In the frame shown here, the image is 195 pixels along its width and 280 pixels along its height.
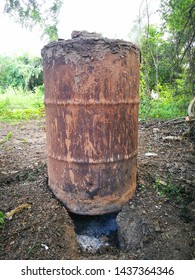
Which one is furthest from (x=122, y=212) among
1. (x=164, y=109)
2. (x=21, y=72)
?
(x=21, y=72)

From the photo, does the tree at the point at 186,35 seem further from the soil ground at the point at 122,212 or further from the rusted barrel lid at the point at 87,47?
the rusted barrel lid at the point at 87,47

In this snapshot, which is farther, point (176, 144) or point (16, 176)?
point (176, 144)

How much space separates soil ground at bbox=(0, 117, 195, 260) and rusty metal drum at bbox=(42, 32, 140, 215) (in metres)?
0.22

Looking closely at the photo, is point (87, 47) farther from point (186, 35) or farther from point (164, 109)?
point (164, 109)

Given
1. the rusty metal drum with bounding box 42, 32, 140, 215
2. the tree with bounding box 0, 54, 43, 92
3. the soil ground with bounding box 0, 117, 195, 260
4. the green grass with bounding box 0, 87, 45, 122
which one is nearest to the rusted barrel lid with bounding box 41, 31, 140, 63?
the rusty metal drum with bounding box 42, 32, 140, 215

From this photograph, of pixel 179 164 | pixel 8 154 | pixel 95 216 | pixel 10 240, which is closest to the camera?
pixel 10 240

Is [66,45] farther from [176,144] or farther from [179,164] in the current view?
[176,144]

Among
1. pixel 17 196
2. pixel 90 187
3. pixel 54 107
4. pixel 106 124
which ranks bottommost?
pixel 17 196

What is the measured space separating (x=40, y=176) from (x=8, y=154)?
1380mm

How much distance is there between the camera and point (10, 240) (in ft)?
6.54

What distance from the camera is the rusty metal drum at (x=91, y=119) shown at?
2.05 meters

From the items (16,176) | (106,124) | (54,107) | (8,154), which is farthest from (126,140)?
(8,154)

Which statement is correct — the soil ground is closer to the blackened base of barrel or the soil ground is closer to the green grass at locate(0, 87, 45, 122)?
the blackened base of barrel

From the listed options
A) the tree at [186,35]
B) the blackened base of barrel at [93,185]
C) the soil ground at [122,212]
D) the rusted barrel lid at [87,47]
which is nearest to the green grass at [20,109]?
the soil ground at [122,212]
